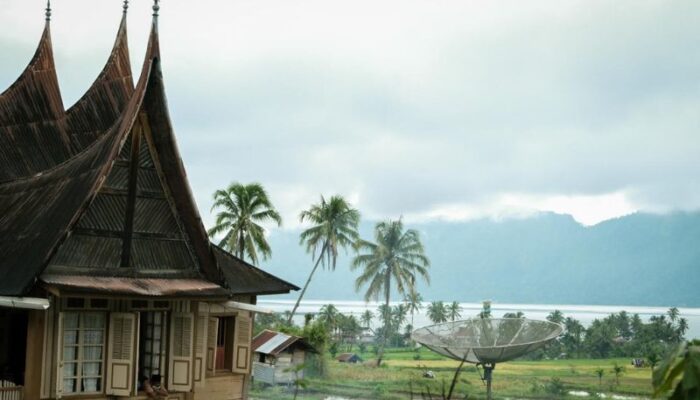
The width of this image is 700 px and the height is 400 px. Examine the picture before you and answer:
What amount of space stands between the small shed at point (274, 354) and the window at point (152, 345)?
22.0 m

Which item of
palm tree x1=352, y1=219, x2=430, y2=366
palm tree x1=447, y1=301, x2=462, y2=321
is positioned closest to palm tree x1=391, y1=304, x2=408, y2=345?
palm tree x1=447, y1=301, x2=462, y2=321

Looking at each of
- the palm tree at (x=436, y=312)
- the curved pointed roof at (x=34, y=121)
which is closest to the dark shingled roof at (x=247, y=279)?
the curved pointed roof at (x=34, y=121)

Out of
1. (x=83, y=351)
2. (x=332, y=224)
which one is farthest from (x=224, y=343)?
(x=332, y=224)

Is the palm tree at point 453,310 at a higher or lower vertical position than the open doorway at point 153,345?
lower

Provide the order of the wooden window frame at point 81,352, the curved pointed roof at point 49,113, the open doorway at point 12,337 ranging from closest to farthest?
the wooden window frame at point 81,352
the open doorway at point 12,337
the curved pointed roof at point 49,113

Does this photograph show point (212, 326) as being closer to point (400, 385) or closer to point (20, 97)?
point (20, 97)

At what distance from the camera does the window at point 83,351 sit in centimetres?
1359

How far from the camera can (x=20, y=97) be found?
2031 cm

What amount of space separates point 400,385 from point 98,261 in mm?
33748

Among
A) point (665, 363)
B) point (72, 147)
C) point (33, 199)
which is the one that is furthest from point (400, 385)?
point (665, 363)

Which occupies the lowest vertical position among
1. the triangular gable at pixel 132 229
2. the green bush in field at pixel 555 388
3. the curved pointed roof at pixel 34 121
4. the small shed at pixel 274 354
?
the green bush in field at pixel 555 388

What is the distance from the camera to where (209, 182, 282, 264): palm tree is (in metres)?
47.7

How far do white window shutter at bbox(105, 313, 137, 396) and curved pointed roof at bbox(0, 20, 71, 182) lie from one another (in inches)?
248

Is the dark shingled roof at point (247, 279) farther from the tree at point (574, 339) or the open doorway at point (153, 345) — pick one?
the tree at point (574, 339)
